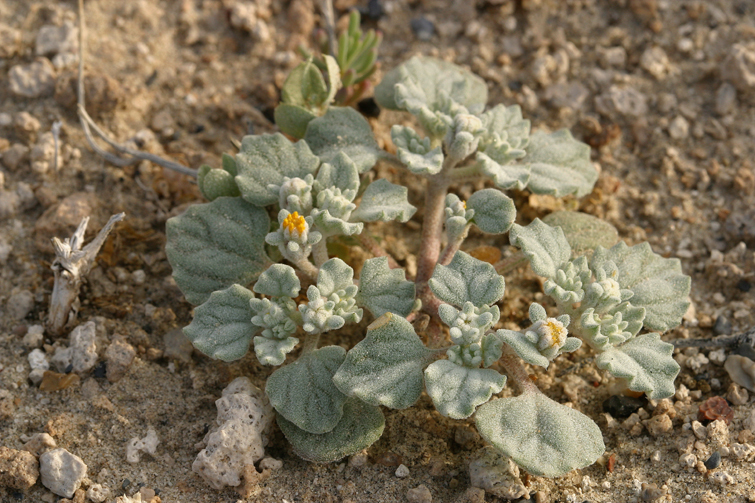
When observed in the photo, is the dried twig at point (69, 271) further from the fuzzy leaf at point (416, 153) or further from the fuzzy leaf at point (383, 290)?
the fuzzy leaf at point (416, 153)

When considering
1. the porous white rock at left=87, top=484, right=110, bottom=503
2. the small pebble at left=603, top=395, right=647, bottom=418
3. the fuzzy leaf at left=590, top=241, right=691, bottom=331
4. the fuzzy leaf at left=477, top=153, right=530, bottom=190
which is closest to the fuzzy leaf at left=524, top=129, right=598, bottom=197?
the fuzzy leaf at left=477, top=153, right=530, bottom=190

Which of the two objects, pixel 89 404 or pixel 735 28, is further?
pixel 735 28

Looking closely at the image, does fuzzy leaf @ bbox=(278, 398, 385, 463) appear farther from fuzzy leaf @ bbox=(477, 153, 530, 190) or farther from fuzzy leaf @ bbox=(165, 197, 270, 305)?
fuzzy leaf @ bbox=(477, 153, 530, 190)

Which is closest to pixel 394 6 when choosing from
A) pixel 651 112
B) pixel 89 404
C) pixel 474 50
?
pixel 474 50

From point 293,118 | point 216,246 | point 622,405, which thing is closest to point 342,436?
point 216,246

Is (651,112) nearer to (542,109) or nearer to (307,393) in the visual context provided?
(542,109)

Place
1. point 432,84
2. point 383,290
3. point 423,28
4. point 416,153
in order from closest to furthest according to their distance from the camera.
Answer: point 383,290
point 416,153
point 432,84
point 423,28

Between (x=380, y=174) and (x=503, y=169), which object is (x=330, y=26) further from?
(x=503, y=169)
